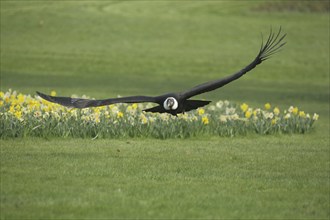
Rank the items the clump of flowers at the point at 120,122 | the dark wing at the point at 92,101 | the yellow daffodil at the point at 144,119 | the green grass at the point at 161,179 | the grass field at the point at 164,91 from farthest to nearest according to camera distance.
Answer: the yellow daffodil at the point at 144,119 < the clump of flowers at the point at 120,122 < the dark wing at the point at 92,101 < the grass field at the point at 164,91 < the green grass at the point at 161,179

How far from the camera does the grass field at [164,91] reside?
26.8 feet

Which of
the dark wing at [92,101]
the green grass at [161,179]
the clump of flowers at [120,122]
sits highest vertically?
the dark wing at [92,101]

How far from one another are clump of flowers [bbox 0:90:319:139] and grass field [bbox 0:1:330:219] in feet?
0.75

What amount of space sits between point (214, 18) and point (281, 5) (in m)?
5.50

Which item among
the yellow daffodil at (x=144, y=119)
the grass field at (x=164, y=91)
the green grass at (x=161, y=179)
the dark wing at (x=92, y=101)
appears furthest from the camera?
the yellow daffodil at (x=144, y=119)

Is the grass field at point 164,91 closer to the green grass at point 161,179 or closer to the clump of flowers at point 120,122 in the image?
the green grass at point 161,179

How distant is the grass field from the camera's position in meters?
8.16

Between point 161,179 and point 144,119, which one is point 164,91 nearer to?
point 144,119

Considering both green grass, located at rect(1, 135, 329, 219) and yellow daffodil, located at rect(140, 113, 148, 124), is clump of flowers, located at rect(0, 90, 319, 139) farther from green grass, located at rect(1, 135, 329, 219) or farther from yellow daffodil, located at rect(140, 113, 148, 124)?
green grass, located at rect(1, 135, 329, 219)

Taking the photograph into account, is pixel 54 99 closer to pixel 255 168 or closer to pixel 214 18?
pixel 255 168

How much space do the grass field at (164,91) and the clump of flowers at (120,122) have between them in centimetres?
23

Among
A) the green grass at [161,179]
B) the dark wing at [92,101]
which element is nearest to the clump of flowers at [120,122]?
the green grass at [161,179]

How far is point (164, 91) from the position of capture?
23469 millimetres

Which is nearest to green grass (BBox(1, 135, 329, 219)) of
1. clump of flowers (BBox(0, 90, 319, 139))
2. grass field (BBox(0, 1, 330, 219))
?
grass field (BBox(0, 1, 330, 219))
